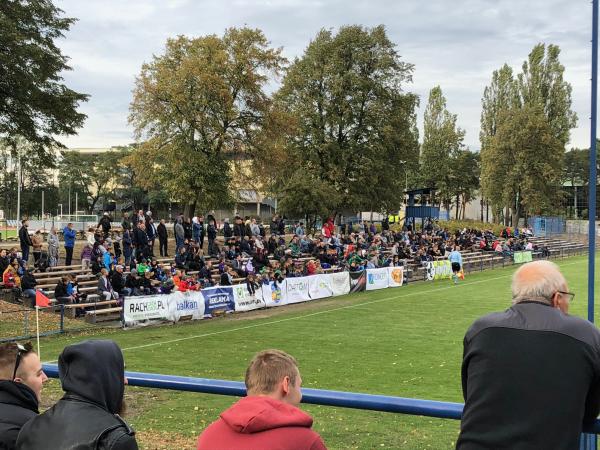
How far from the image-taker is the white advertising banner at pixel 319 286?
29.6 metres

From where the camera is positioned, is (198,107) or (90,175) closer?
(198,107)

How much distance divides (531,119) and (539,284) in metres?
75.2

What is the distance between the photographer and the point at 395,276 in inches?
1404

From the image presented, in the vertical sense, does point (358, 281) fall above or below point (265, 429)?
below

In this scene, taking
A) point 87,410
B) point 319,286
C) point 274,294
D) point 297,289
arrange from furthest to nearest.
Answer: point 319,286, point 297,289, point 274,294, point 87,410

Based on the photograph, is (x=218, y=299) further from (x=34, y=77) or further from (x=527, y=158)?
(x=527, y=158)

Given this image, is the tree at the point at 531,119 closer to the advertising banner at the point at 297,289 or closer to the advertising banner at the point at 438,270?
the advertising banner at the point at 438,270

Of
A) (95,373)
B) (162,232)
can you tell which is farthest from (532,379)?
(162,232)

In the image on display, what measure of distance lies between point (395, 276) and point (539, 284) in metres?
33.1

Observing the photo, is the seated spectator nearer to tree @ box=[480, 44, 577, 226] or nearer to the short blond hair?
the short blond hair

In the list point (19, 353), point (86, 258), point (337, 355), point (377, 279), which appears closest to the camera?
point (19, 353)

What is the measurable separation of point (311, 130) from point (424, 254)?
728 inches

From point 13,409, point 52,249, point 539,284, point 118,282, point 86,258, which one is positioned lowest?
point 118,282

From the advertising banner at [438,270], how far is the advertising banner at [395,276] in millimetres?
3144
